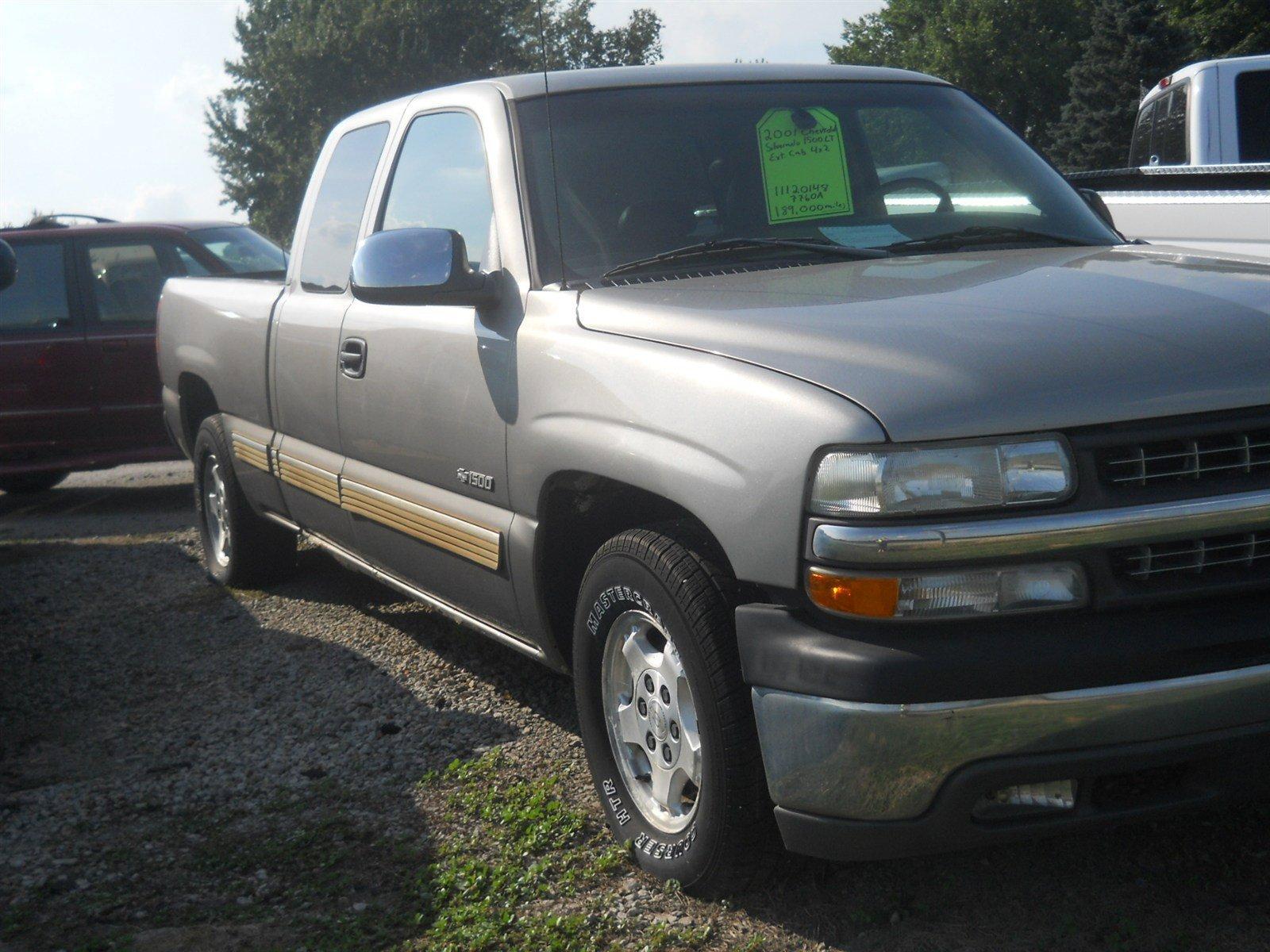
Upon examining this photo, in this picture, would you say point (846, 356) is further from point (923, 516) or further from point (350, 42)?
point (350, 42)

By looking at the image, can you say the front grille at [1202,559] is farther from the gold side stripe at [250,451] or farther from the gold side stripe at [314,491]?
the gold side stripe at [250,451]

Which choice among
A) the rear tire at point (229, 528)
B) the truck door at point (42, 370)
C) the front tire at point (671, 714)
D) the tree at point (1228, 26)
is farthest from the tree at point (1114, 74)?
the front tire at point (671, 714)

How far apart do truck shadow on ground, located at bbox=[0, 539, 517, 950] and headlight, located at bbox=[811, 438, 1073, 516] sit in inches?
57.8

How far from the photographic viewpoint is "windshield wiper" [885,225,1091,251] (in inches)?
144

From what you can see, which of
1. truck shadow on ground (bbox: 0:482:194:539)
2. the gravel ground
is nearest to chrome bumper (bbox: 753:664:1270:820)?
the gravel ground

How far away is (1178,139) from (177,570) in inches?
273

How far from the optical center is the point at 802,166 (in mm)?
3871

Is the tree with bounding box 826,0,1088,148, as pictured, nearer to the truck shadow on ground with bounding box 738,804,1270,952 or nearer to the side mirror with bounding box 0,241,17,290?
the side mirror with bounding box 0,241,17,290

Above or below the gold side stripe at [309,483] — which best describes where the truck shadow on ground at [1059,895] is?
below

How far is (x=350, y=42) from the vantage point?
63438mm

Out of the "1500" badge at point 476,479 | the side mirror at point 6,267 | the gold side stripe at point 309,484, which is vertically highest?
the side mirror at point 6,267

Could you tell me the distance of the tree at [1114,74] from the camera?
44.5 meters

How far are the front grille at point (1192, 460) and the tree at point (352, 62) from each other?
6140 cm

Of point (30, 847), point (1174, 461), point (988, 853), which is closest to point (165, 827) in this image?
point (30, 847)
